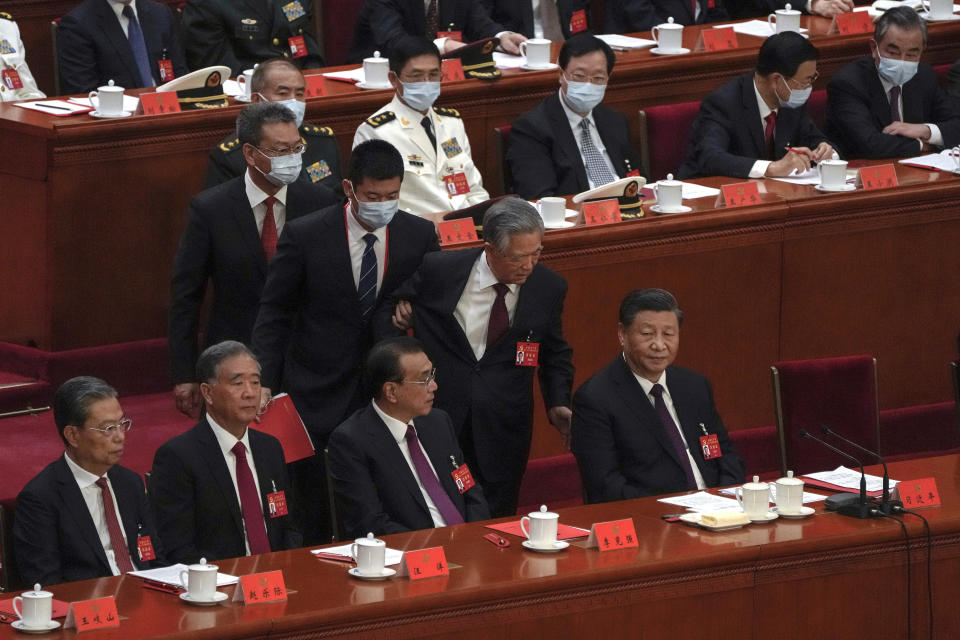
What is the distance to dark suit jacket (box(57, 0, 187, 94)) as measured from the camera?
19.9 ft

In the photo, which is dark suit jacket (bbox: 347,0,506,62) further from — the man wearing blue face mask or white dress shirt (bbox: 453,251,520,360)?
white dress shirt (bbox: 453,251,520,360)

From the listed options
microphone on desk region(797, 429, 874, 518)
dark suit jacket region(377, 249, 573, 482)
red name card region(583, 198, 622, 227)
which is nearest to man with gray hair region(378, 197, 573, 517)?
dark suit jacket region(377, 249, 573, 482)

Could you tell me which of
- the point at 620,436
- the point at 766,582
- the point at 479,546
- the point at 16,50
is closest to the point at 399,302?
the point at 620,436

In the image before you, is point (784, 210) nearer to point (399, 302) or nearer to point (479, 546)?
point (399, 302)

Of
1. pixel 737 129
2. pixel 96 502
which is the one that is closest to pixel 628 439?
pixel 96 502

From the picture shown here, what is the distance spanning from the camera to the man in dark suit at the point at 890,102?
6160mm

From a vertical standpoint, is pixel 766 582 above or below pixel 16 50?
below

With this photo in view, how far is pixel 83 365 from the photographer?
530cm

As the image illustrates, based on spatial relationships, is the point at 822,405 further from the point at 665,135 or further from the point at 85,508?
the point at 85,508

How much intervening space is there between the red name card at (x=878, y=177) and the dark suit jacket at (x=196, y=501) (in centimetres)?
239

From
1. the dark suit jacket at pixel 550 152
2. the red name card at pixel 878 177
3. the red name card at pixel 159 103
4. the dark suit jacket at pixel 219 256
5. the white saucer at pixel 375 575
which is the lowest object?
the white saucer at pixel 375 575

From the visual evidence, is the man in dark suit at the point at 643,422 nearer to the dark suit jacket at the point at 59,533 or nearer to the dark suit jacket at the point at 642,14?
the dark suit jacket at the point at 59,533

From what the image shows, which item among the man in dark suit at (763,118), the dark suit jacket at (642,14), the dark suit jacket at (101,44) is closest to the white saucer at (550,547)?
the man in dark suit at (763,118)

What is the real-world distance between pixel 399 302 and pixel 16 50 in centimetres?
231
